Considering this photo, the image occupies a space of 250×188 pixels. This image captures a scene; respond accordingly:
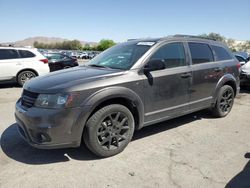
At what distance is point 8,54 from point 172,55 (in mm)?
7638

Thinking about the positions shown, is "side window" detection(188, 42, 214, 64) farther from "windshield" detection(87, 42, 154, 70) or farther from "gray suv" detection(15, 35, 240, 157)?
"windshield" detection(87, 42, 154, 70)

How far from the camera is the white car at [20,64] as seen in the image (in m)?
10.1

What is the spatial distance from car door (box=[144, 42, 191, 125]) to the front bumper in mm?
1285

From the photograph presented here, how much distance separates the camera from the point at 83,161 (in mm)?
3855

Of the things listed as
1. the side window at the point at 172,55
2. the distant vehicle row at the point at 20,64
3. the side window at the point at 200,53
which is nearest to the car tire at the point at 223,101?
the side window at the point at 200,53

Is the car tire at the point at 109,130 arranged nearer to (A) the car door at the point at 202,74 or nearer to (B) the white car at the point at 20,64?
(A) the car door at the point at 202,74

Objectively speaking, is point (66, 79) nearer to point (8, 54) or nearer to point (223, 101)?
point (223, 101)

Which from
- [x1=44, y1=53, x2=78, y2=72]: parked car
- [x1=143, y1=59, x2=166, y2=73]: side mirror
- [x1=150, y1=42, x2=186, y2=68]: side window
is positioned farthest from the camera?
[x1=44, y1=53, x2=78, y2=72]: parked car

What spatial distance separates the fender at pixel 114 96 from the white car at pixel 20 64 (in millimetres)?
7419

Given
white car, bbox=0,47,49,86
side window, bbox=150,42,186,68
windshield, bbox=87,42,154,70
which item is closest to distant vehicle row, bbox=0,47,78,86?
white car, bbox=0,47,49,86

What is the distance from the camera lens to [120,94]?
13.0 feet

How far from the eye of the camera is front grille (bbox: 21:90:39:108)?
376cm

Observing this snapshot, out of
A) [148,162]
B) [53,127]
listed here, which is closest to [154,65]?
[148,162]

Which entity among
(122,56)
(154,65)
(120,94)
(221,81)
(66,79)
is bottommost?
(221,81)
